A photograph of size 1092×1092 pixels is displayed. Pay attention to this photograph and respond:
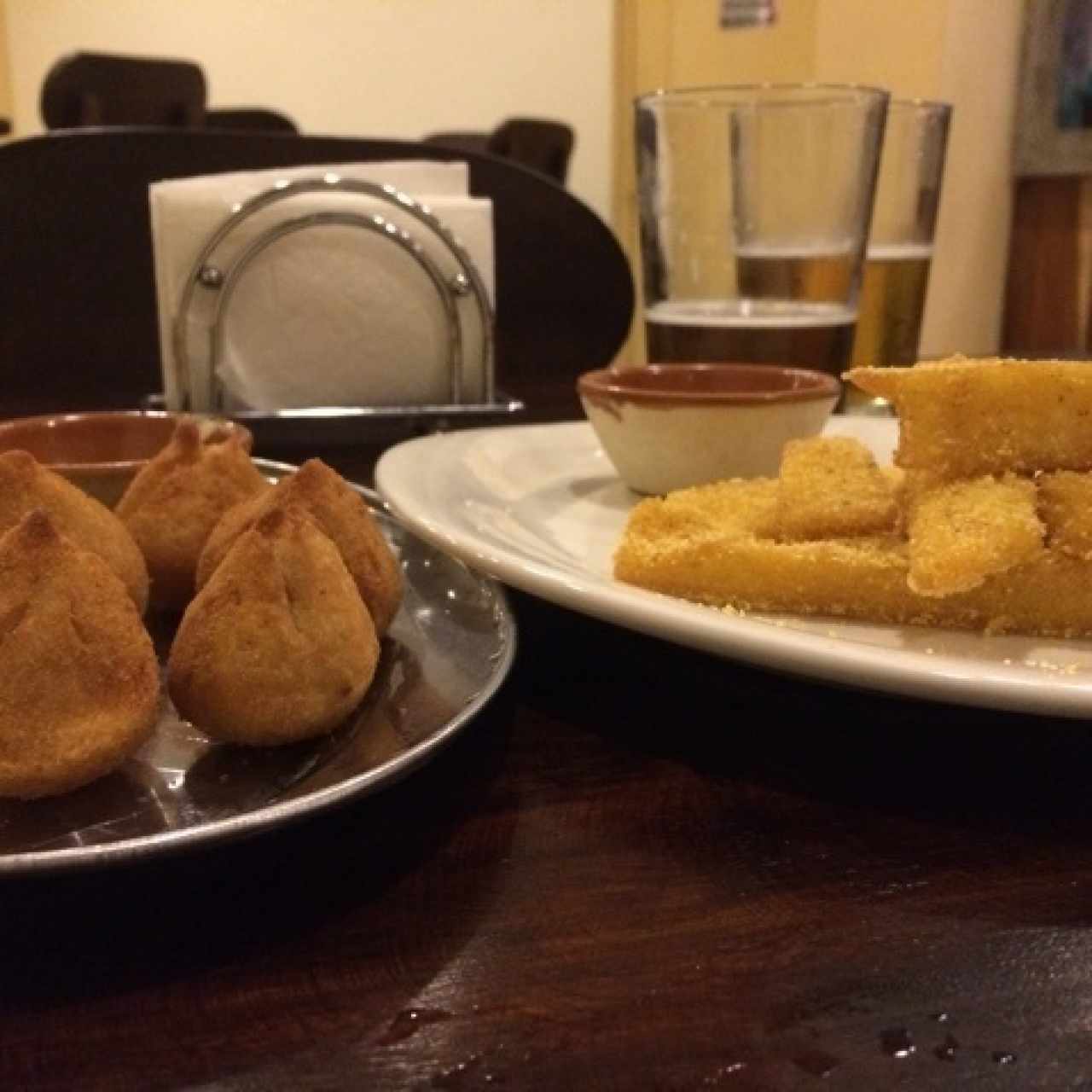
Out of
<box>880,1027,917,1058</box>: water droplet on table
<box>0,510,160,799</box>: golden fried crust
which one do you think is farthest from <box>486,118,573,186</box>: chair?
<box>880,1027,917,1058</box>: water droplet on table

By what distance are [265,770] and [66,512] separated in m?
0.20

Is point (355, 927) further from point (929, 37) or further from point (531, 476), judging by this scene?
point (929, 37)

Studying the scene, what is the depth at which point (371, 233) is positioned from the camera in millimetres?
1199

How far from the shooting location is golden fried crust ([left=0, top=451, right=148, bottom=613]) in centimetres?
59

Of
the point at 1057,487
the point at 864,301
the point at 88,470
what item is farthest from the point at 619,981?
the point at 864,301

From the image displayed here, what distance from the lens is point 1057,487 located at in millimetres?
571

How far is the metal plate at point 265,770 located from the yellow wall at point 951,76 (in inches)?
71.2

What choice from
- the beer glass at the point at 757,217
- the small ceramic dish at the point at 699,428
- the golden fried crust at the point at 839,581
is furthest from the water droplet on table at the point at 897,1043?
the beer glass at the point at 757,217

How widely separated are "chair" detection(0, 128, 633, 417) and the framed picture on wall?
933mm

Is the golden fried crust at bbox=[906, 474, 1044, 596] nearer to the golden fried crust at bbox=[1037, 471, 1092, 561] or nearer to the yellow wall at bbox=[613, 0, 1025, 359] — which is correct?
the golden fried crust at bbox=[1037, 471, 1092, 561]

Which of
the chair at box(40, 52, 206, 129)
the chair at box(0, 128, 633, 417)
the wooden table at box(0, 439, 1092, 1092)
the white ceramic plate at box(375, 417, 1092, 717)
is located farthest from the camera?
the chair at box(40, 52, 206, 129)

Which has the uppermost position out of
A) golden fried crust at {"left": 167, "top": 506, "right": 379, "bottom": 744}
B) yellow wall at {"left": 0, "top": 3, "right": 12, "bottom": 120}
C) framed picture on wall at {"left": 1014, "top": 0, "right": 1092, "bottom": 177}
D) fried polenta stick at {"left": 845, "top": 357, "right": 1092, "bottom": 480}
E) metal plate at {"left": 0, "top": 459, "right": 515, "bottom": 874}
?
A: yellow wall at {"left": 0, "top": 3, "right": 12, "bottom": 120}

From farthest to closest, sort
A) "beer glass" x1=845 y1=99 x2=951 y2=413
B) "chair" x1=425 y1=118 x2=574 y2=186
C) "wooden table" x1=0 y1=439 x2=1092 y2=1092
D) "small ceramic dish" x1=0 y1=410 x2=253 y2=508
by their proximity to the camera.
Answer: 1. "chair" x1=425 y1=118 x2=574 y2=186
2. "beer glass" x1=845 y1=99 x2=951 y2=413
3. "small ceramic dish" x1=0 y1=410 x2=253 y2=508
4. "wooden table" x1=0 y1=439 x2=1092 y2=1092

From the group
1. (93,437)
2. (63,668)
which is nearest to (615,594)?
(63,668)
